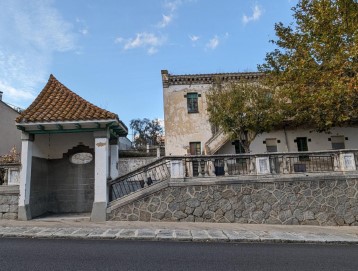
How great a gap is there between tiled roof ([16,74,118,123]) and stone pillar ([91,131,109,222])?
789mm

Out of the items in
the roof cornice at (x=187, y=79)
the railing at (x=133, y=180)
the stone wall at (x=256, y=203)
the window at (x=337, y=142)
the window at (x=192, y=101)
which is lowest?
the stone wall at (x=256, y=203)

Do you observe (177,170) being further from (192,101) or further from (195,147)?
(192,101)

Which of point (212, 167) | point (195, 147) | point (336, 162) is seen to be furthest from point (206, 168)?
point (195, 147)

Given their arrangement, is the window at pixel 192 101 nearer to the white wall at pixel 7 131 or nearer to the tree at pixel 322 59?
the tree at pixel 322 59

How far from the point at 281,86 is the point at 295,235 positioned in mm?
9123

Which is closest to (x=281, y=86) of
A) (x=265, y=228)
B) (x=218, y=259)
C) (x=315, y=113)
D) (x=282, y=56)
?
(x=282, y=56)

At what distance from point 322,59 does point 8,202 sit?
48.1ft

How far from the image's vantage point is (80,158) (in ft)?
38.4

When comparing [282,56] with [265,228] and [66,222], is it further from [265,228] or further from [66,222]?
[66,222]

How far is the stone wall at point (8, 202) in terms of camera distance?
33.6ft

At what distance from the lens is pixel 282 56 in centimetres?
1444

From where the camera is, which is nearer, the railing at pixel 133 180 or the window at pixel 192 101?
the railing at pixel 133 180

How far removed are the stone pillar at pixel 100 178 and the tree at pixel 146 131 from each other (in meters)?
31.3

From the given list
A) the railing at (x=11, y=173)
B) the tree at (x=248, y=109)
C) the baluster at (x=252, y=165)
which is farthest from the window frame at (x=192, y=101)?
the railing at (x=11, y=173)
